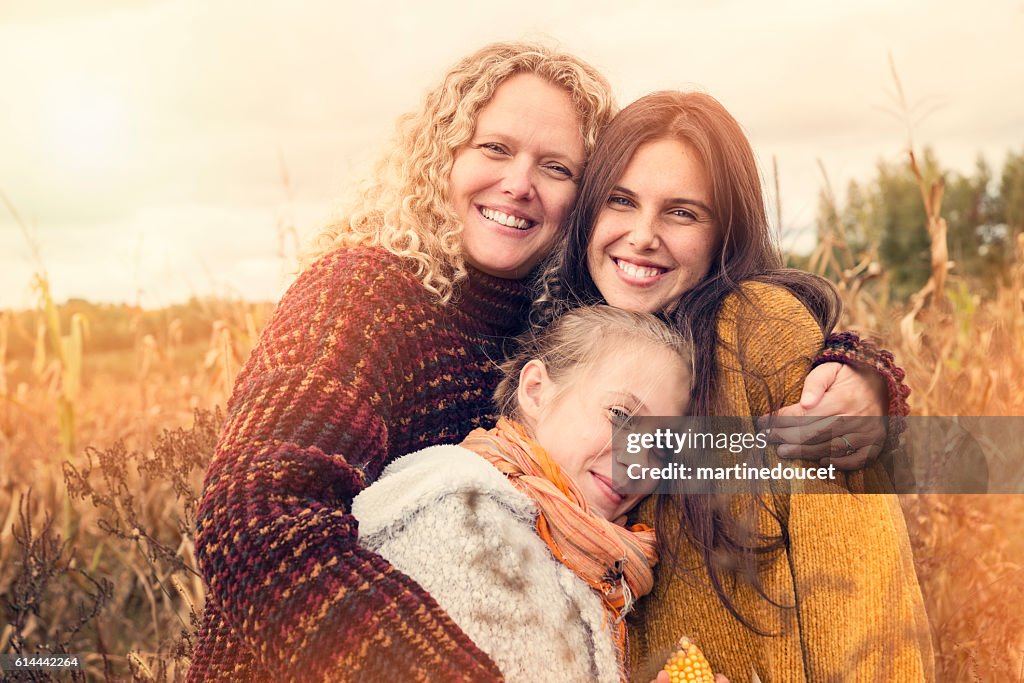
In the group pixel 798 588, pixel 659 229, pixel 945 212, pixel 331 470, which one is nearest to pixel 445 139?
pixel 659 229

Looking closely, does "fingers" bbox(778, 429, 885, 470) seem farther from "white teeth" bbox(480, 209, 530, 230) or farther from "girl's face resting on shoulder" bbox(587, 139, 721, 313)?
"white teeth" bbox(480, 209, 530, 230)

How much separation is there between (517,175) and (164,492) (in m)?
2.20

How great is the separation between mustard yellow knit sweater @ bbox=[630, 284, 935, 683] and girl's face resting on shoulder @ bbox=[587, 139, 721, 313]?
274mm

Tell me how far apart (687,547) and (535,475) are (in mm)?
382

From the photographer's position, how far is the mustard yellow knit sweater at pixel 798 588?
1.85 meters

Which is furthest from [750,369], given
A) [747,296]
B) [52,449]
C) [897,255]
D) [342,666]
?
[897,255]

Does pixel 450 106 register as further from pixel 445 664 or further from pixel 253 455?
pixel 445 664

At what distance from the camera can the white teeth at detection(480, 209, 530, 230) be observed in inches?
101

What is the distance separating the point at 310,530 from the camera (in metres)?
1.76

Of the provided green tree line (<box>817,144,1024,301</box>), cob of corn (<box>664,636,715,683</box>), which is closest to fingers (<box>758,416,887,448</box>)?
cob of corn (<box>664,636,715,683</box>)

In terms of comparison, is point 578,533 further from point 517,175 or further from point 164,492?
point 164,492

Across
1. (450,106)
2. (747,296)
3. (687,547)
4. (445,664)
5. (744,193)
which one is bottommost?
(445,664)

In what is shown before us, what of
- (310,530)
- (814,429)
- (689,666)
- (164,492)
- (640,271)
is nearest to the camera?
(310,530)

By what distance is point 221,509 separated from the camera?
1.81 metres
